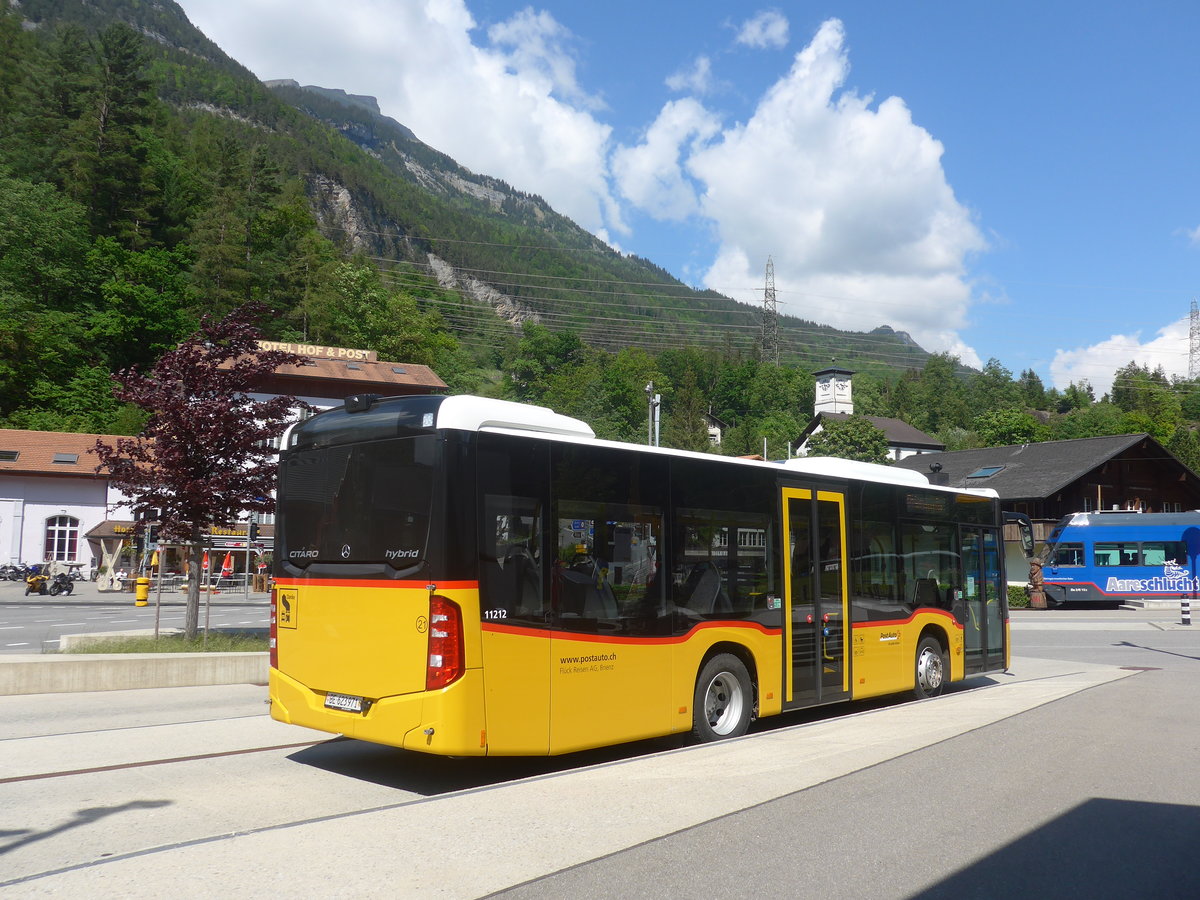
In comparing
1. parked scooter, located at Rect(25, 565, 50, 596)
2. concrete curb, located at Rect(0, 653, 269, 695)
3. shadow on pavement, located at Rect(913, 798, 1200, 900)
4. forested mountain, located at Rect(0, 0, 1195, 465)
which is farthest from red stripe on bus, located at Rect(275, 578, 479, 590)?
parked scooter, located at Rect(25, 565, 50, 596)

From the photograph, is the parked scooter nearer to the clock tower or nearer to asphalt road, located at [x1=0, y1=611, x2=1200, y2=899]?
asphalt road, located at [x1=0, y1=611, x2=1200, y2=899]

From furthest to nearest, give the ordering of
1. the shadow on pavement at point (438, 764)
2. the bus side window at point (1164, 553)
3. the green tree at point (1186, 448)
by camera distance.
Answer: the green tree at point (1186, 448), the bus side window at point (1164, 553), the shadow on pavement at point (438, 764)

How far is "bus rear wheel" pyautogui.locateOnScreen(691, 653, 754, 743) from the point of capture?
29.7 feet

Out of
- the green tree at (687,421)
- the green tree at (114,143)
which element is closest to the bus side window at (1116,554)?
the green tree at (687,421)

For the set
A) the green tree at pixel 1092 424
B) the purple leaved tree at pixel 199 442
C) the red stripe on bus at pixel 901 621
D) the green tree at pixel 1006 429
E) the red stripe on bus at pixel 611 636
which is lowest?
the red stripe on bus at pixel 901 621

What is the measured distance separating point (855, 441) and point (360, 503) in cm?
8579

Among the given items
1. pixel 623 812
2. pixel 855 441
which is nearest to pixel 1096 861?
pixel 623 812

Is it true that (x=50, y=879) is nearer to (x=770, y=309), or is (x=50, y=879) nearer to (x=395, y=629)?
(x=395, y=629)

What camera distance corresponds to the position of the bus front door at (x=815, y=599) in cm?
1024

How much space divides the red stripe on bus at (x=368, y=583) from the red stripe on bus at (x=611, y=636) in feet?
1.15

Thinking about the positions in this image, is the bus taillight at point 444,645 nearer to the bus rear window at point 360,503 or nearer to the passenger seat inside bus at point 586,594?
the bus rear window at point 360,503

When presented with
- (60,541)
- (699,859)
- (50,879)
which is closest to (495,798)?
(699,859)

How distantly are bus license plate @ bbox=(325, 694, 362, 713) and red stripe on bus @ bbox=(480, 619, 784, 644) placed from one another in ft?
4.03

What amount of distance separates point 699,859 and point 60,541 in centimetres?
5554
